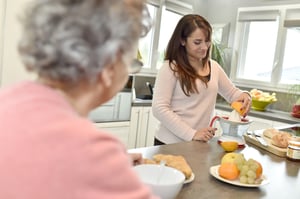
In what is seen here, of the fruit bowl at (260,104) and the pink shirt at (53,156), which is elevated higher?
the pink shirt at (53,156)

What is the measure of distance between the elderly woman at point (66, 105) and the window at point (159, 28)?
11.6ft

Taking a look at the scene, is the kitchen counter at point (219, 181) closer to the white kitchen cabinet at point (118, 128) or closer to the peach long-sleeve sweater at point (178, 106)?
the peach long-sleeve sweater at point (178, 106)

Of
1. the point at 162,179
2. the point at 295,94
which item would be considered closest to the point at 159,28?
the point at 295,94

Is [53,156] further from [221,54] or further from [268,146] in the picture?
[221,54]

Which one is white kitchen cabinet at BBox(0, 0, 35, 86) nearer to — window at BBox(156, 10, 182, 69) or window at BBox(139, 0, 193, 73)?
window at BBox(139, 0, 193, 73)

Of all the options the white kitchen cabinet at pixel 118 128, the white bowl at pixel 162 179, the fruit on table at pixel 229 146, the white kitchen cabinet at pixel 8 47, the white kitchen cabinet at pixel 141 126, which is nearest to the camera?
the white bowl at pixel 162 179

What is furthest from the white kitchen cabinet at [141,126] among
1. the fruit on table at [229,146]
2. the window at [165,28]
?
the fruit on table at [229,146]

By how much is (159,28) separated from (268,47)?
1.34 m

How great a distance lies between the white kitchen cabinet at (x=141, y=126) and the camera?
3.38m

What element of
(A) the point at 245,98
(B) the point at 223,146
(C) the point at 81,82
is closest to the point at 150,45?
(A) the point at 245,98

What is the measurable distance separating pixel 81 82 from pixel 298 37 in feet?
12.3

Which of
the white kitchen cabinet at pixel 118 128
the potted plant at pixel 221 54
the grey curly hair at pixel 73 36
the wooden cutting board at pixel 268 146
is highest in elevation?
the potted plant at pixel 221 54

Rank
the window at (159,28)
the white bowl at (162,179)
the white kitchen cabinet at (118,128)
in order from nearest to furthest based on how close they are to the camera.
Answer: the white bowl at (162,179), the white kitchen cabinet at (118,128), the window at (159,28)

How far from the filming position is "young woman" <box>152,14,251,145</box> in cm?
167
